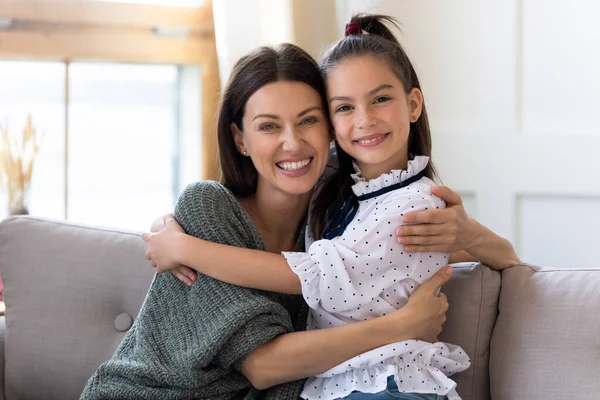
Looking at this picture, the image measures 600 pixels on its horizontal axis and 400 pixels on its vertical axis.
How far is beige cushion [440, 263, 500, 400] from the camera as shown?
1.72m

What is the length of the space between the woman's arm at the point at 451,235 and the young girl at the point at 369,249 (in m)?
0.02

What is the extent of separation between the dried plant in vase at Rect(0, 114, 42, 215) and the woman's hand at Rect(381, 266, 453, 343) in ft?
5.38

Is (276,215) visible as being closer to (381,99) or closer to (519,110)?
(381,99)

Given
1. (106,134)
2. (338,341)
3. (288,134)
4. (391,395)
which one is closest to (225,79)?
(106,134)

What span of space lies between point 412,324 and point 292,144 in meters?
0.46

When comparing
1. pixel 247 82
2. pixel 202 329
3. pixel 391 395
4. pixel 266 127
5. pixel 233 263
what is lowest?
pixel 391 395

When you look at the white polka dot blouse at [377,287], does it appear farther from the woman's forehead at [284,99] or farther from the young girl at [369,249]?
the woman's forehead at [284,99]

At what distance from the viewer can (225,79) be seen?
113 inches

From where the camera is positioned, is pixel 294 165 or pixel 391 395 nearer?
pixel 391 395

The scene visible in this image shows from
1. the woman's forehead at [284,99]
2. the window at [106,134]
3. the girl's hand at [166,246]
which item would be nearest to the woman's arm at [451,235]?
the woman's forehead at [284,99]

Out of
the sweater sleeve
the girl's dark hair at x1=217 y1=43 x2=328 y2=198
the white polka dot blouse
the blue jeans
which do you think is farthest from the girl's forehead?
the blue jeans

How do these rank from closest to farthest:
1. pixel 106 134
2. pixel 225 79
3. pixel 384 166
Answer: pixel 384 166, pixel 225 79, pixel 106 134

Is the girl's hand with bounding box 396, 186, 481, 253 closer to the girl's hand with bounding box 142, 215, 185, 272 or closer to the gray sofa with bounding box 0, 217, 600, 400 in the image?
the gray sofa with bounding box 0, 217, 600, 400

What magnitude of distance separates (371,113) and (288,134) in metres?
0.19
